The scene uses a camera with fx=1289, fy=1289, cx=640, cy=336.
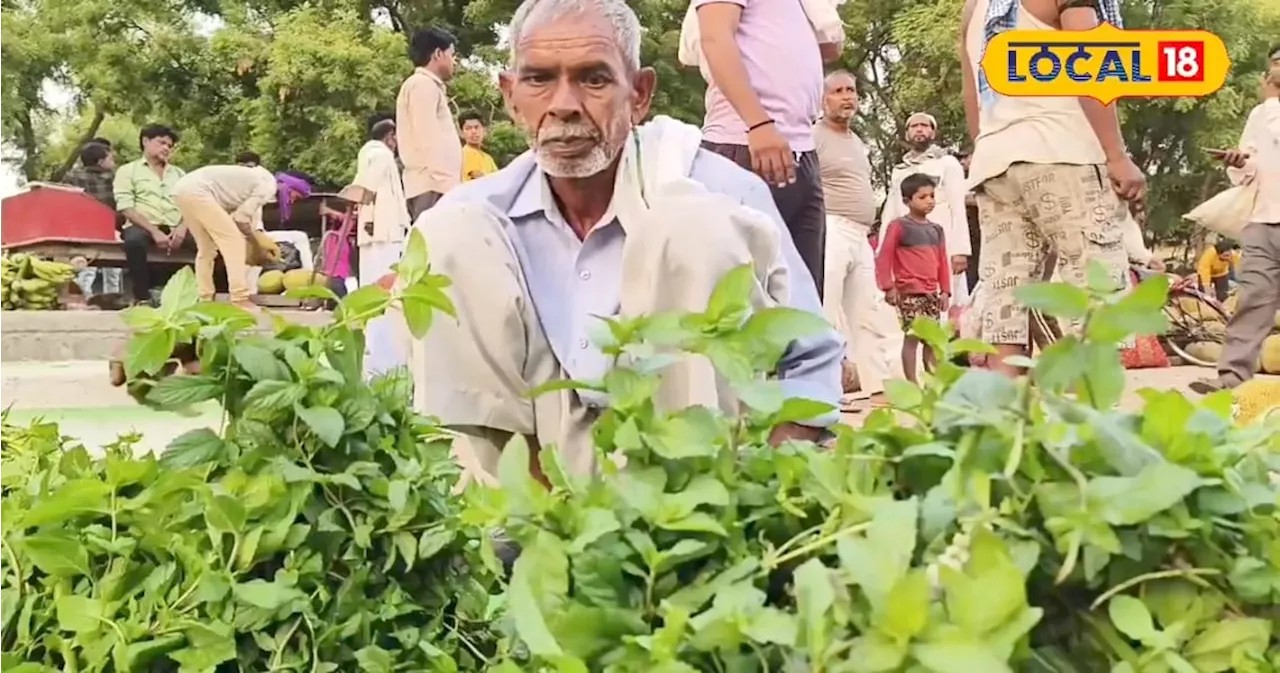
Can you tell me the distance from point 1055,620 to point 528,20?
5.53ft

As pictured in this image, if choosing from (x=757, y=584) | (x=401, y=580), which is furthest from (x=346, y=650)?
(x=757, y=584)

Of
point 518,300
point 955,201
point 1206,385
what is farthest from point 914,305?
point 518,300

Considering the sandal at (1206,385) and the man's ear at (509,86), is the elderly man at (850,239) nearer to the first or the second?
the sandal at (1206,385)

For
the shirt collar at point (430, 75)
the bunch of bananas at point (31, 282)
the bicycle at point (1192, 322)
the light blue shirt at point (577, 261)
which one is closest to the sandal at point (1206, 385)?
the bicycle at point (1192, 322)

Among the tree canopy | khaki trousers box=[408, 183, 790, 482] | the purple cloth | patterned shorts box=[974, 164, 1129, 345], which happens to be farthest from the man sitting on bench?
khaki trousers box=[408, 183, 790, 482]

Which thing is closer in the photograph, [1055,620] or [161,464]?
[1055,620]

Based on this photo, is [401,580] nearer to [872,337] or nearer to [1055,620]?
[1055,620]

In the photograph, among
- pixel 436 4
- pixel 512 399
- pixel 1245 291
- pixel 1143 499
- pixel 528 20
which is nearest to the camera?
pixel 1143 499

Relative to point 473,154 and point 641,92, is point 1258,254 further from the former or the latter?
point 473,154

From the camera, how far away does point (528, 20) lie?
2.14 metres

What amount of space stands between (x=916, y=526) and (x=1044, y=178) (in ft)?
9.40

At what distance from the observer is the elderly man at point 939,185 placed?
291 inches

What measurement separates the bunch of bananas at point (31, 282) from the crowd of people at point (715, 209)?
14.2ft

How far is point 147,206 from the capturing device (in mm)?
9703
